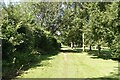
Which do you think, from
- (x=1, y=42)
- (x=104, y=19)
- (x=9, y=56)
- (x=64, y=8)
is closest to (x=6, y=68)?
(x=9, y=56)

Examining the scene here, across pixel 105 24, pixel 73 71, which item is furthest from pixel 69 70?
pixel 105 24

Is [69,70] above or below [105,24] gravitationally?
below

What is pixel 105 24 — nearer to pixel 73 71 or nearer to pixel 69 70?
pixel 69 70

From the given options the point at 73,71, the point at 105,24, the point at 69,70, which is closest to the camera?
the point at 73,71

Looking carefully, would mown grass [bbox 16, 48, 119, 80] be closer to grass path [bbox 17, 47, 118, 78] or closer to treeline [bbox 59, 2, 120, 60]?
grass path [bbox 17, 47, 118, 78]

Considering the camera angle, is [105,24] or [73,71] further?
[105,24]

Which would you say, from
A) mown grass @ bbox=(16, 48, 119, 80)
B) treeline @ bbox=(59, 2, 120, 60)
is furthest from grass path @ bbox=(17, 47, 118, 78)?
treeline @ bbox=(59, 2, 120, 60)

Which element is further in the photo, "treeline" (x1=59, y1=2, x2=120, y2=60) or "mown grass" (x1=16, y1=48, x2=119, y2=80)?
"treeline" (x1=59, y1=2, x2=120, y2=60)

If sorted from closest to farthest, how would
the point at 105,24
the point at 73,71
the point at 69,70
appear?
the point at 73,71 < the point at 69,70 < the point at 105,24

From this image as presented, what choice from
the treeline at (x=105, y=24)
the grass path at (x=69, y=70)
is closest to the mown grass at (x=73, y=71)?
the grass path at (x=69, y=70)

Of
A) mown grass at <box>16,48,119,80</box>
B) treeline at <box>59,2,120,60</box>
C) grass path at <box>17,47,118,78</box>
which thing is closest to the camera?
mown grass at <box>16,48,119,80</box>

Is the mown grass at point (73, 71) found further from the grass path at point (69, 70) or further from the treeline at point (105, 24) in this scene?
the treeline at point (105, 24)

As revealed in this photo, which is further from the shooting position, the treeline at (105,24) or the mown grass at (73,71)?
the treeline at (105,24)

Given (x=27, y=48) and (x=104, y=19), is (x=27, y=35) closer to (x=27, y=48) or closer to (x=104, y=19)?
(x=27, y=48)
